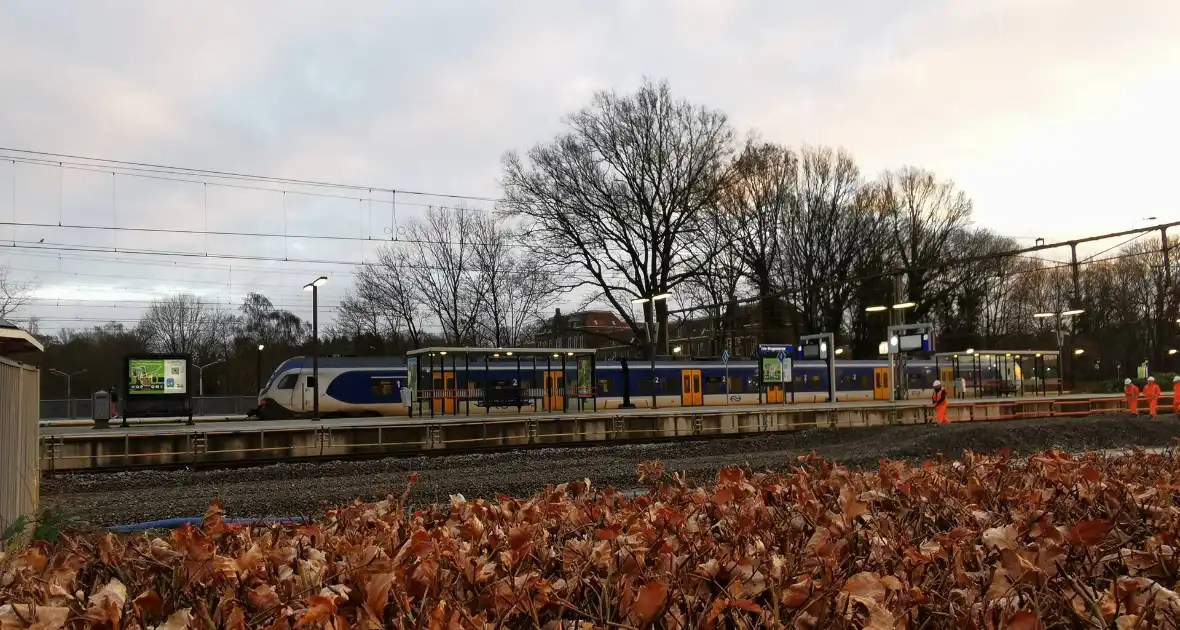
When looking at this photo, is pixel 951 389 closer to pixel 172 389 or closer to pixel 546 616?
pixel 172 389

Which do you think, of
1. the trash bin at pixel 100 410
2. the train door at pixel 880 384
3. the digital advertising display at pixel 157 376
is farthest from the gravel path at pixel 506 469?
the train door at pixel 880 384

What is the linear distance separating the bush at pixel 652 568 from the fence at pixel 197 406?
43214mm

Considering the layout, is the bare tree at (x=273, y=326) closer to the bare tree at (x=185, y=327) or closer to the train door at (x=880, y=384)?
the bare tree at (x=185, y=327)

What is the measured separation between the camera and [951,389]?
46.3m

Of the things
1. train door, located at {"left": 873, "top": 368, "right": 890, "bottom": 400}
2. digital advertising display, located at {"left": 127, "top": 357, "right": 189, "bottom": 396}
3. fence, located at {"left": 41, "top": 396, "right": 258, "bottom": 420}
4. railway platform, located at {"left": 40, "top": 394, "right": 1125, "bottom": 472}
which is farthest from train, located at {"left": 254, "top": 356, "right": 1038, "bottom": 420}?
fence, located at {"left": 41, "top": 396, "right": 258, "bottom": 420}

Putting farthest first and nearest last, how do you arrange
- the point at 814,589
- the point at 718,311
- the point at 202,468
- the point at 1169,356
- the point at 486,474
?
the point at 1169,356 → the point at 718,311 → the point at 202,468 → the point at 486,474 → the point at 814,589

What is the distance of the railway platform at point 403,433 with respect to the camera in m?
21.3

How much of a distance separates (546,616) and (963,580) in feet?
4.26

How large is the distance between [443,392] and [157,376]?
28.2ft

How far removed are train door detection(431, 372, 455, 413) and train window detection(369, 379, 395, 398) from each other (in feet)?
5.73

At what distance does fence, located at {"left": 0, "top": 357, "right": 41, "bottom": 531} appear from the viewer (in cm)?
766

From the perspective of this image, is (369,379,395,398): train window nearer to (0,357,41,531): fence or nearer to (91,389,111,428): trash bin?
(91,389,111,428): trash bin

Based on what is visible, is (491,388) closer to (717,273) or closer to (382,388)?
(382,388)

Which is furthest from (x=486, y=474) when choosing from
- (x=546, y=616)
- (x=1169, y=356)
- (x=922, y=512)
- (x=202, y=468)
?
(x=1169, y=356)
